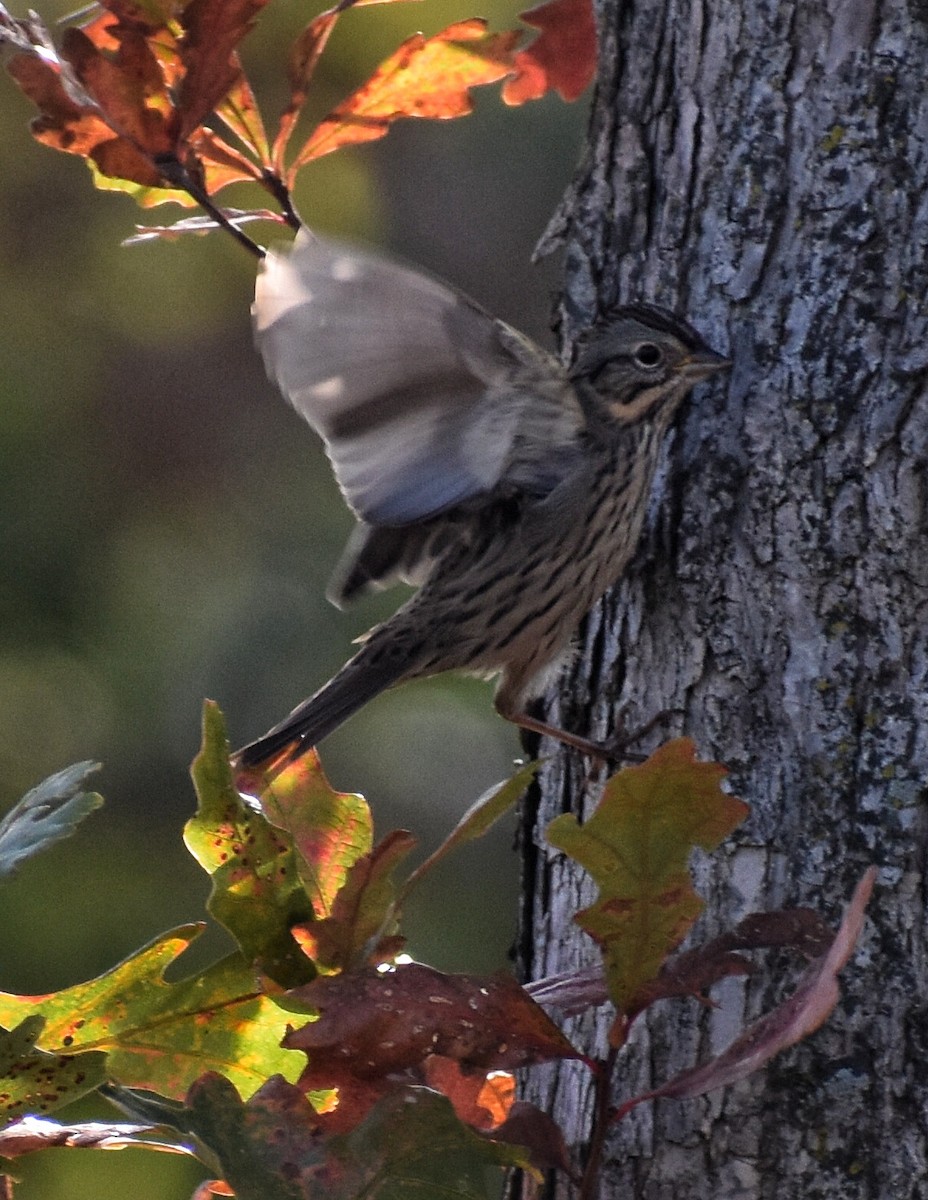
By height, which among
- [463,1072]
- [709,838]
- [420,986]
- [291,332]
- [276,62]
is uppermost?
[276,62]

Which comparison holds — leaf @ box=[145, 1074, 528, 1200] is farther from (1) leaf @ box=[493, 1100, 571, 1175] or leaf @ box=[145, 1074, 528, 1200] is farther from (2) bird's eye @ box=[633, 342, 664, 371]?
(2) bird's eye @ box=[633, 342, 664, 371]

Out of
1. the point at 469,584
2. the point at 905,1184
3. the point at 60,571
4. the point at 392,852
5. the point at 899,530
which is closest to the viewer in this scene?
the point at 392,852

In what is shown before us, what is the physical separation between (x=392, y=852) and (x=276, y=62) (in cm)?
412

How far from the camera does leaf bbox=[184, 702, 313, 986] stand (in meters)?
1.83

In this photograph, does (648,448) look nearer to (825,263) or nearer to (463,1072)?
(825,263)

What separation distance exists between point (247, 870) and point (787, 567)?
37.5 inches

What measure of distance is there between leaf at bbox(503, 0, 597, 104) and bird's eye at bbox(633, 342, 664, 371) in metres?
0.42

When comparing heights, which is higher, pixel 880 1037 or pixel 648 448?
pixel 648 448

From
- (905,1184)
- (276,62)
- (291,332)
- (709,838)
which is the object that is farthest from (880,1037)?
(276,62)

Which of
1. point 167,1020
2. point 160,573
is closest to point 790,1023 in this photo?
point 167,1020

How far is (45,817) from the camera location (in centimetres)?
186

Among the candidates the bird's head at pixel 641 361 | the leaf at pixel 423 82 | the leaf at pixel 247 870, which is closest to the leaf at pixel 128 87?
the leaf at pixel 423 82

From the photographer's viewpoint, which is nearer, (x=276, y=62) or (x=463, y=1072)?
(x=463, y=1072)

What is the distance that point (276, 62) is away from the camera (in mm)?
5457
